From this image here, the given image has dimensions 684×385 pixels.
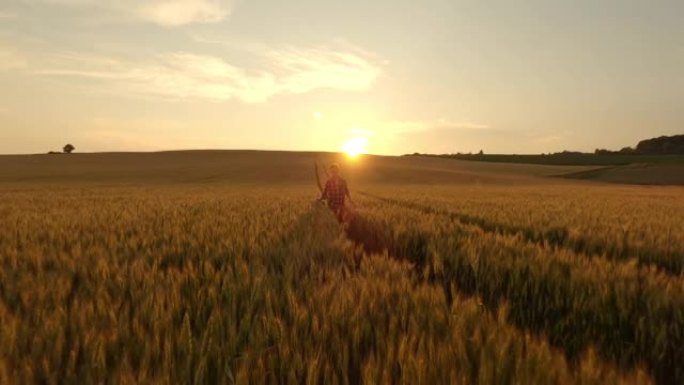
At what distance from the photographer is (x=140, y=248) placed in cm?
579

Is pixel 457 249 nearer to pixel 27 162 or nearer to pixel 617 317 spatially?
pixel 617 317

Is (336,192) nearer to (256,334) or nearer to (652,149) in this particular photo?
(256,334)

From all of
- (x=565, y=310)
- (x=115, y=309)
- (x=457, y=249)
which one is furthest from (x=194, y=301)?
(x=457, y=249)

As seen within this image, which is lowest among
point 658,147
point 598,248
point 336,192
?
point 598,248

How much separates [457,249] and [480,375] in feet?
14.0

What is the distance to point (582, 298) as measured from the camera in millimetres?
Answer: 3646

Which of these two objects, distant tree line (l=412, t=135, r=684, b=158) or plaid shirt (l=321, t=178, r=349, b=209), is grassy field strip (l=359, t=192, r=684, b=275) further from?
distant tree line (l=412, t=135, r=684, b=158)

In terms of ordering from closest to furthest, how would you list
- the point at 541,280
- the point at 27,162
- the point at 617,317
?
1. the point at 617,317
2. the point at 541,280
3. the point at 27,162

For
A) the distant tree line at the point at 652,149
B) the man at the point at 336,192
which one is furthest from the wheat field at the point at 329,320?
the distant tree line at the point at 652,149

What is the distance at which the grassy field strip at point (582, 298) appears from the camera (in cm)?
294

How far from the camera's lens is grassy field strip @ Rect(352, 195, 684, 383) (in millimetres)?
2939

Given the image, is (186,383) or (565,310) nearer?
(186,383)

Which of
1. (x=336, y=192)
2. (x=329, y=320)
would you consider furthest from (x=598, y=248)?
(x=336, y=192)

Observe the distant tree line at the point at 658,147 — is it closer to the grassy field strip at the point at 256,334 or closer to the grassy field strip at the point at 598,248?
the grassy field strip at the point at 598,248
